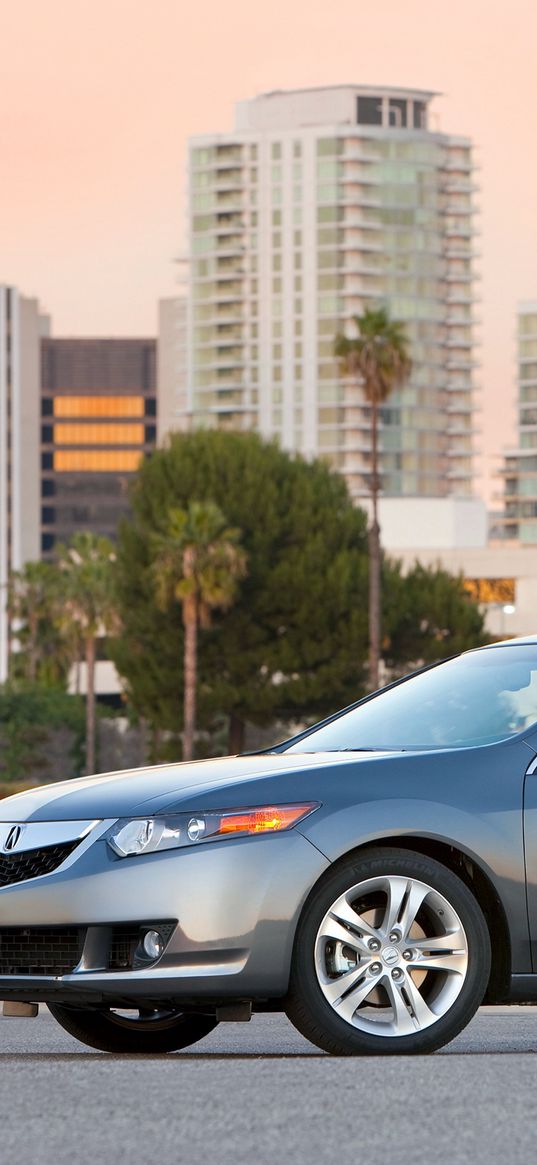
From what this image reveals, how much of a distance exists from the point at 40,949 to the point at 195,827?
699 mm

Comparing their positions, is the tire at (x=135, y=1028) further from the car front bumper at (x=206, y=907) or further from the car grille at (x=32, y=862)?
the car front bumper at (x=206, y=907)

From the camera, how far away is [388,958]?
764 cm

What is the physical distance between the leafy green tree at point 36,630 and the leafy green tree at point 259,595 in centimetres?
4719

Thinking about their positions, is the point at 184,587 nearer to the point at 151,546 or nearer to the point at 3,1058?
the point at 151,546

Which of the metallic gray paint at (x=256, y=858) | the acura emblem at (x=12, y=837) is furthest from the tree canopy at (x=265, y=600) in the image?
the metallic gray paint at (x=256, y=858)

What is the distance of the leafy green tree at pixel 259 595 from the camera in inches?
3059

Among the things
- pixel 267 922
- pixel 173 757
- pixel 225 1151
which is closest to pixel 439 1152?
pixel 225 1151

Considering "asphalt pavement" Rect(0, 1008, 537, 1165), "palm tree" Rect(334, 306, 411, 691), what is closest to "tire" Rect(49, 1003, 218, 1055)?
"asphalt pavement" Rect(0, 1008, 537, 1165)

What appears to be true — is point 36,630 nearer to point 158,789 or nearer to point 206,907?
point 158,789

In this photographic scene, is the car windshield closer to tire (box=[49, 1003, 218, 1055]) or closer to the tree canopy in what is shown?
tire (box=[49, 1003, 218, 1055])

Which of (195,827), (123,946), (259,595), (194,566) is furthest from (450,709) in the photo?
(259,595)

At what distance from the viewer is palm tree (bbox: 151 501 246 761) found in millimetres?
75750

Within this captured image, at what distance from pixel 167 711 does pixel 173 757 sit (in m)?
3.31

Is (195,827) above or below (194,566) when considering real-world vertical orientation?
above
